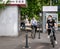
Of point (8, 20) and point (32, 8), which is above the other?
point (32, 8)

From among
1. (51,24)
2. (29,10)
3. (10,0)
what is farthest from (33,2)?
(51,24)

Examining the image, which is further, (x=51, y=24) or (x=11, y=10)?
(x=11, y=10)

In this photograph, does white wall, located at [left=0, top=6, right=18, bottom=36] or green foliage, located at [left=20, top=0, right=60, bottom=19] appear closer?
white wall, located at [left=0, top=6, right=18, bottom=36]

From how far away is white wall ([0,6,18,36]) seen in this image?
21016mm

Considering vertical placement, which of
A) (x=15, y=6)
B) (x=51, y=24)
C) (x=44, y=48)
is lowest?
(x=44, y=48)

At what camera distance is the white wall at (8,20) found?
21.0 meters

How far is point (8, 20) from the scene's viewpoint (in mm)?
21203

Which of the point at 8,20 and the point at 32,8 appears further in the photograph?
the point at 32,8

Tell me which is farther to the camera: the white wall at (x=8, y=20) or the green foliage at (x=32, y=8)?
the green foliage at (x=32, y=8)

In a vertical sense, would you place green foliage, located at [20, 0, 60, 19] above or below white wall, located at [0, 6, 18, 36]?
above

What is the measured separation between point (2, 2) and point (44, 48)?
9.51 metres

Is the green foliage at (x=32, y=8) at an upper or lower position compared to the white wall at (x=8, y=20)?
upper

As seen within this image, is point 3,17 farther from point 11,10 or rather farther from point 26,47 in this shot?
point 26,47

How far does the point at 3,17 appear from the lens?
21234 mm
